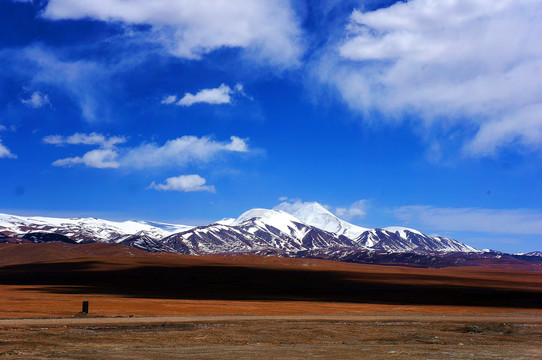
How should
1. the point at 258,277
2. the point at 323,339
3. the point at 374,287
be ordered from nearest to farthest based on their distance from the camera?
1. the point at 323,339
2. the point at 374,287
3. the point at 258,277

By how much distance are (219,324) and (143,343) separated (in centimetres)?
1004

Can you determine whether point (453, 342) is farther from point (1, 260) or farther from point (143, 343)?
point (1, 260)

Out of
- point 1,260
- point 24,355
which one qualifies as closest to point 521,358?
point 24,355

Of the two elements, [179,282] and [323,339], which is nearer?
[323,339]

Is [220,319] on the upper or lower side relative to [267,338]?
lower

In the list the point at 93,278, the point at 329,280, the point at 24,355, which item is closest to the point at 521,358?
the point at 24,355

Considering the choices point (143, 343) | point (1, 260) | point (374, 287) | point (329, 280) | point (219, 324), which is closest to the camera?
point (143, 343)

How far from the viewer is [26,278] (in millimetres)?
114062

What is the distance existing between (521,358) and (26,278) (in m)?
115

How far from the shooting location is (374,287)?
296 ft

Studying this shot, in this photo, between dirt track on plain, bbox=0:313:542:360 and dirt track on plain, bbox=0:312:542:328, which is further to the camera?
dirt track on plain, bbox=0:312:542:328

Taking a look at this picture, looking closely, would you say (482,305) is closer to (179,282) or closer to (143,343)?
(143,343)

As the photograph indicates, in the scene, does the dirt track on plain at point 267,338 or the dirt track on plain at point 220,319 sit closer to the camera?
the dirt track on plain at point 267,338

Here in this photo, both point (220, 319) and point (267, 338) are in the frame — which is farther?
point (220, 319)
